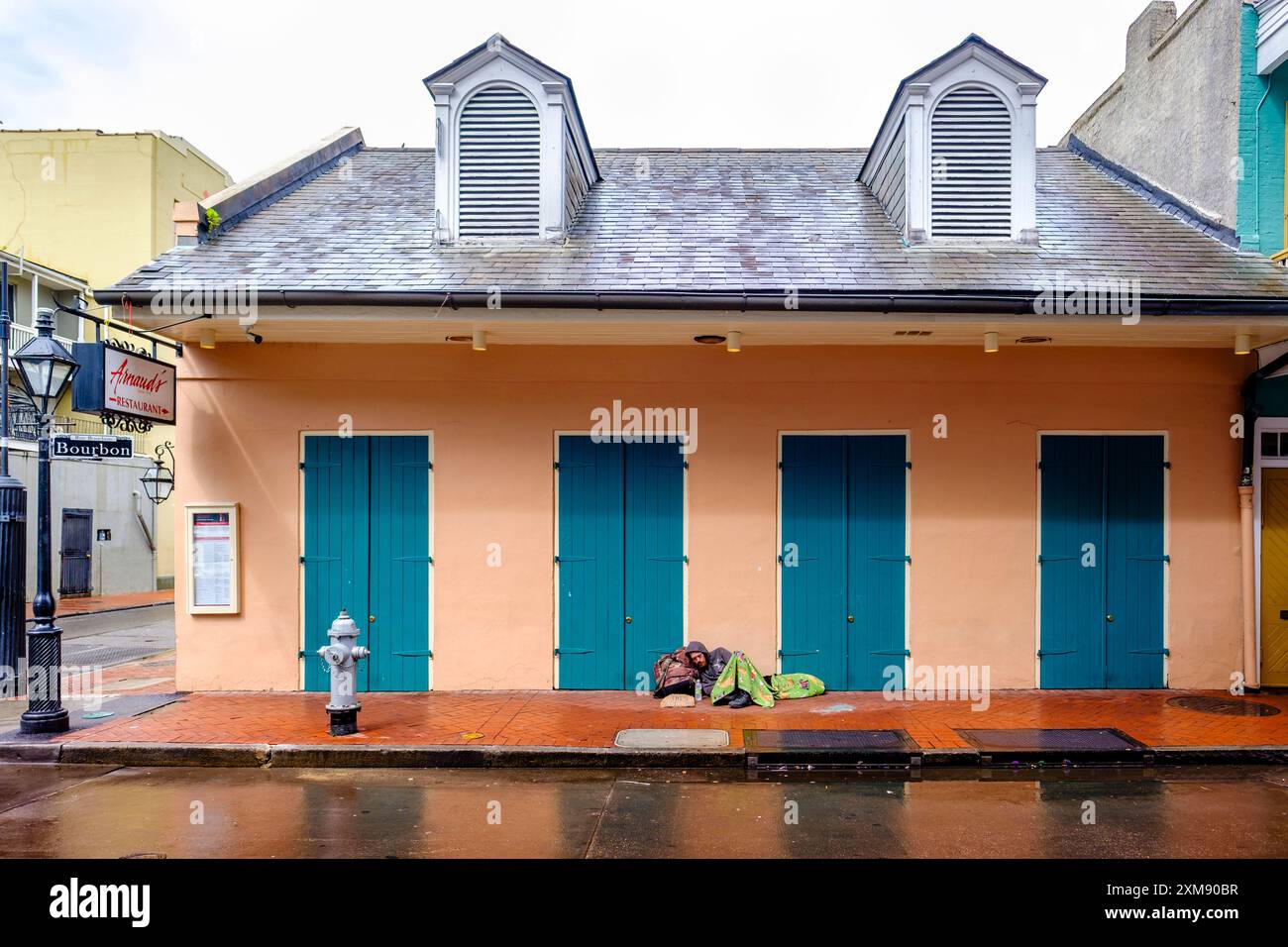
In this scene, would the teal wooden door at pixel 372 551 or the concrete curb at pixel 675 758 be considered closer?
the concrete curb at pixel 675 758

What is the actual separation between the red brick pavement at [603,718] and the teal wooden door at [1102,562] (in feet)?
1.06

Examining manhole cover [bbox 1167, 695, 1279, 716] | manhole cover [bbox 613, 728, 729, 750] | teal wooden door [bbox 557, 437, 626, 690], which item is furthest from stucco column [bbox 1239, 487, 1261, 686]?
teal wooden door [bbox 557, 437, 626, 690]

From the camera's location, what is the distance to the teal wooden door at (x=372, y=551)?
8758mm

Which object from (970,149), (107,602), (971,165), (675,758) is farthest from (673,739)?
(107,602)

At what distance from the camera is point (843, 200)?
10.6m

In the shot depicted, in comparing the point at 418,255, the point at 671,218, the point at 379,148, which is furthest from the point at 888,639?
the point at 379,148

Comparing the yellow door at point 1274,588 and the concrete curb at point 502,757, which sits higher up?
the yellow door at point 1274,588

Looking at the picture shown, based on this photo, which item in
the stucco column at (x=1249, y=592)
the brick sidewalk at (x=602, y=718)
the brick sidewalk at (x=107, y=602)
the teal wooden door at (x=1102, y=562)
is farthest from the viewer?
the brick sidewalk at (x=107, y=602)

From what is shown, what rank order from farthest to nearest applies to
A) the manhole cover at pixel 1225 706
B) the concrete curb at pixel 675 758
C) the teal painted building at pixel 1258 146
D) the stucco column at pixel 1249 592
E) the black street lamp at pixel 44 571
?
1. the teal painted building at pixel 1258 146
2. the stucco column at pixel 1249 592
3. the manhole cover at pixel 1225 706
4. the black street lamp at pixel 44 571
5. the concrete curb at pixel 675 758

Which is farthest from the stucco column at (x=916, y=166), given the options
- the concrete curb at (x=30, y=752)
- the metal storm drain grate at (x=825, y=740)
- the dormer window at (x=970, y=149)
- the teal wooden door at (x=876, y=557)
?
the concrete curb at (x=30, y=752)

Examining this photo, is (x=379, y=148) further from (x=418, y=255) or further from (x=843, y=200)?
(x=843, y=200)

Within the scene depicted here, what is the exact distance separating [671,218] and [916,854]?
7616 mm
